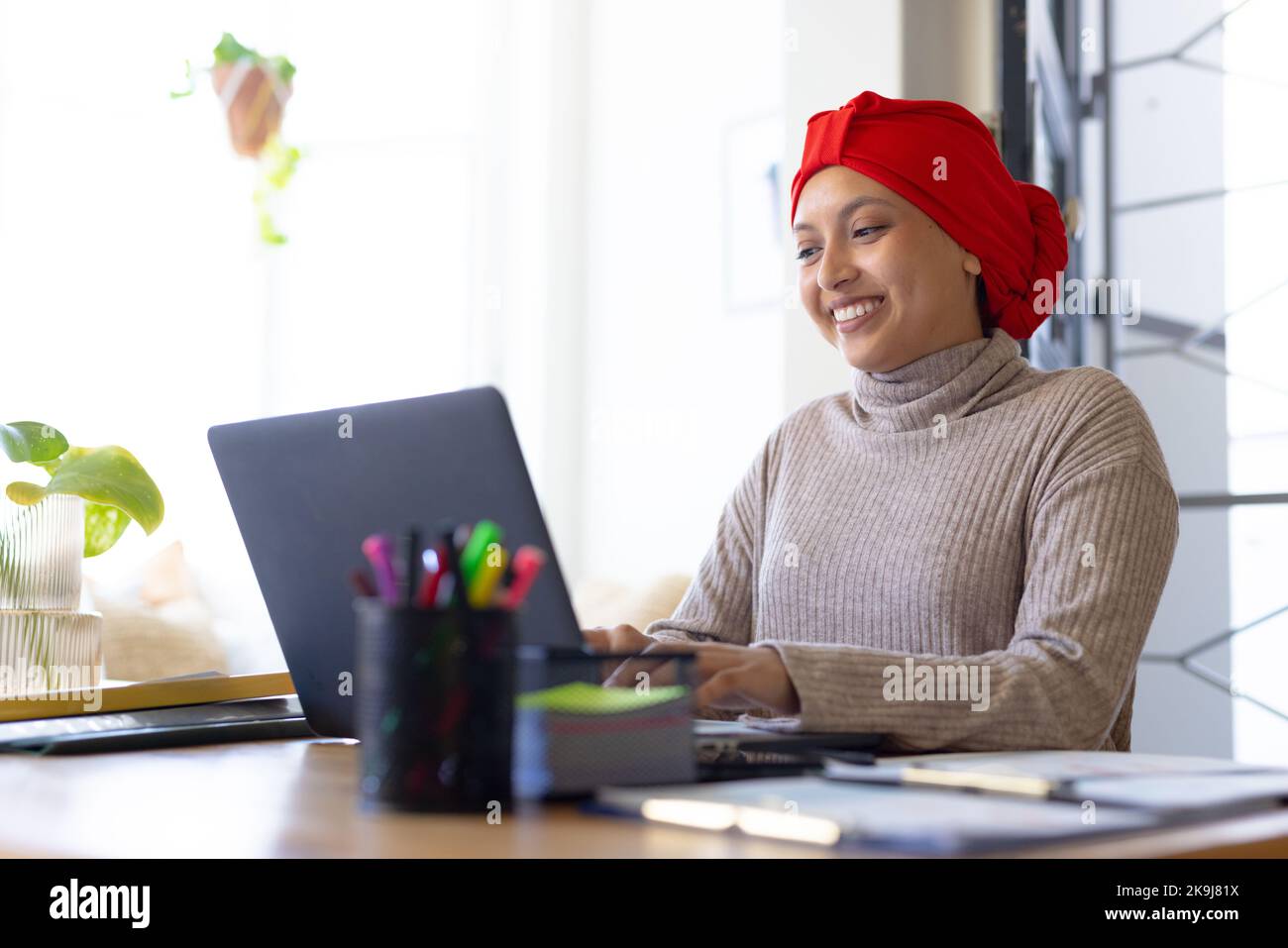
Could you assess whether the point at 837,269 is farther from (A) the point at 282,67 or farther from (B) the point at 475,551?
(A) the point at 282,67

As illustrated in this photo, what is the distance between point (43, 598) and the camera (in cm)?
133

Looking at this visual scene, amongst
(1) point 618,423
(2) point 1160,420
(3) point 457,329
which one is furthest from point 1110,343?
(3) point 457,329

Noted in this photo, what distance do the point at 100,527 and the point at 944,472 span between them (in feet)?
3.19

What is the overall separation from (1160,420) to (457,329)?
212 centimetres

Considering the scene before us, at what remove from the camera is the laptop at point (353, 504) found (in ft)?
2.86

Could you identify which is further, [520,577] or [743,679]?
[743,679]

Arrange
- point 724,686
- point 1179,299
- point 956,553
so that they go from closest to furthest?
point 724,686 → point 956,553 → point 1179,299

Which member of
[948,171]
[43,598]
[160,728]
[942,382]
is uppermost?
[948,171]

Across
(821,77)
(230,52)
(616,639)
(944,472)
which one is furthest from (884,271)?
(230,52)

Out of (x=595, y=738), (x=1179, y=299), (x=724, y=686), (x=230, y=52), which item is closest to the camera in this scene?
(x=595, y=738)

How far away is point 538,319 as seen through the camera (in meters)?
4.05

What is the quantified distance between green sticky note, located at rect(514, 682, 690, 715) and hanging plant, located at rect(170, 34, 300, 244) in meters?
2.90
